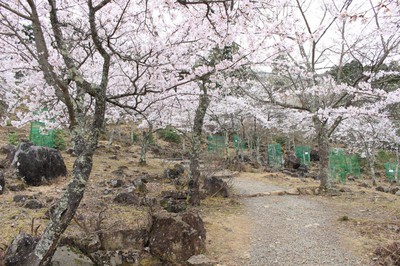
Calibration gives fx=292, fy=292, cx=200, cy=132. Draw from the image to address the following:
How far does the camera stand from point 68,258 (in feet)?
13.1

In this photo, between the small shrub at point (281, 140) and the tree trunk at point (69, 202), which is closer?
the tree trunk at point (69, 202)

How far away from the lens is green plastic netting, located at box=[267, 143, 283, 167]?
19.6 metres

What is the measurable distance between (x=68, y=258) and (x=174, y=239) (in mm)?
1586

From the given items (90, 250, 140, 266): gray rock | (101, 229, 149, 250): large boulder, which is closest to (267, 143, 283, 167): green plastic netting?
(101, 229, 149, 250): large boulder

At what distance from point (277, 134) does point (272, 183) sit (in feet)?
50.7

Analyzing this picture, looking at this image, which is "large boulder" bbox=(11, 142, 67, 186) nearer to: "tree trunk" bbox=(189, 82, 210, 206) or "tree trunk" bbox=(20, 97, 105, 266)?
"tree trunk" bbox=(189, 82, 210, 206)

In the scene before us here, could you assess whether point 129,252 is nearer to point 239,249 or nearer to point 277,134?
point 239,249

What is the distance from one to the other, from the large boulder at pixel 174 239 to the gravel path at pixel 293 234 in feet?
3.36

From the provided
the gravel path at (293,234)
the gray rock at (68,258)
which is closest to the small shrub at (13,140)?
the gravel path at (293,234)

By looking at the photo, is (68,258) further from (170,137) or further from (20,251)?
(170,137)

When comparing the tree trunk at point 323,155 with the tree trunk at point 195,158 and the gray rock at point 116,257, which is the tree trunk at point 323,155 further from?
the gray rock at point 116,257

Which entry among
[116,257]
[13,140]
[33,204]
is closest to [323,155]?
[116,257]

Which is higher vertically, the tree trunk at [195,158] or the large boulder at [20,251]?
the tree trunk at [195,158]

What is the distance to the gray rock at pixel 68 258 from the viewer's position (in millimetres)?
3902
